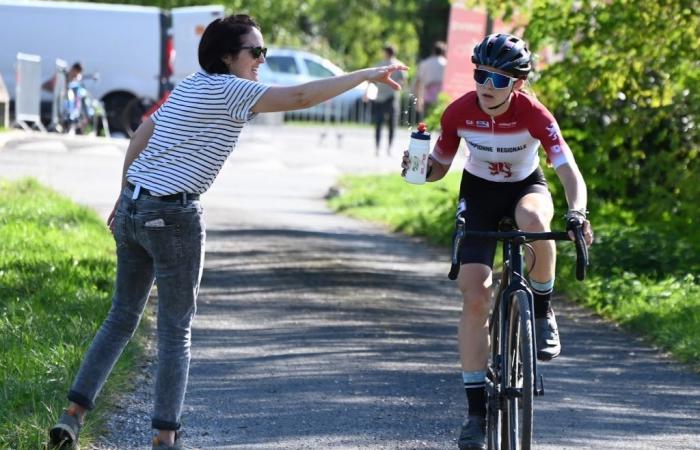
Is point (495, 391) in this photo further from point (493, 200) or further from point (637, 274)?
point (637, 274)

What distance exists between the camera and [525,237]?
5.63 meters

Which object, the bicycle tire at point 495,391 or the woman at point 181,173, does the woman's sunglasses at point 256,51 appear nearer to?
the woman at point 181,173

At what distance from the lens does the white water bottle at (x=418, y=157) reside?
603cm

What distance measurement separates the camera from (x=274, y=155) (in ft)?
89.9

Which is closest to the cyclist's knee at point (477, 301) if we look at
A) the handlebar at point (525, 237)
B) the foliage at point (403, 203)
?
the handlebar at point (525, 237)

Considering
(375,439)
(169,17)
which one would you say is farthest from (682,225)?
(169,17)

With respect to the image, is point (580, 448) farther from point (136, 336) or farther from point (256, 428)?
point (136, 336)

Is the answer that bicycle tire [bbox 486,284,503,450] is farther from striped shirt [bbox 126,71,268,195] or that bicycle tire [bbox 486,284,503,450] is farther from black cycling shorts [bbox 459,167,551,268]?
striped shirt [bbox 126,71,268,195]

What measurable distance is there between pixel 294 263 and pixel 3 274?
343 cm

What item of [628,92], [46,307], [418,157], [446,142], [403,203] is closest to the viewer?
[418,157]

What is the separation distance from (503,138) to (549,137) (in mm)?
218

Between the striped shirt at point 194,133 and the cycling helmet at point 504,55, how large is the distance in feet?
3.29

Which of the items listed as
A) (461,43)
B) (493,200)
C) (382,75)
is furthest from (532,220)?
(461,43)

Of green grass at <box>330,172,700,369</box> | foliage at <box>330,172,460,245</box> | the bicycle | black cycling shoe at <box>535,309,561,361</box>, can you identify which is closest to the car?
foliage at <box>330,172,460,245</box>
